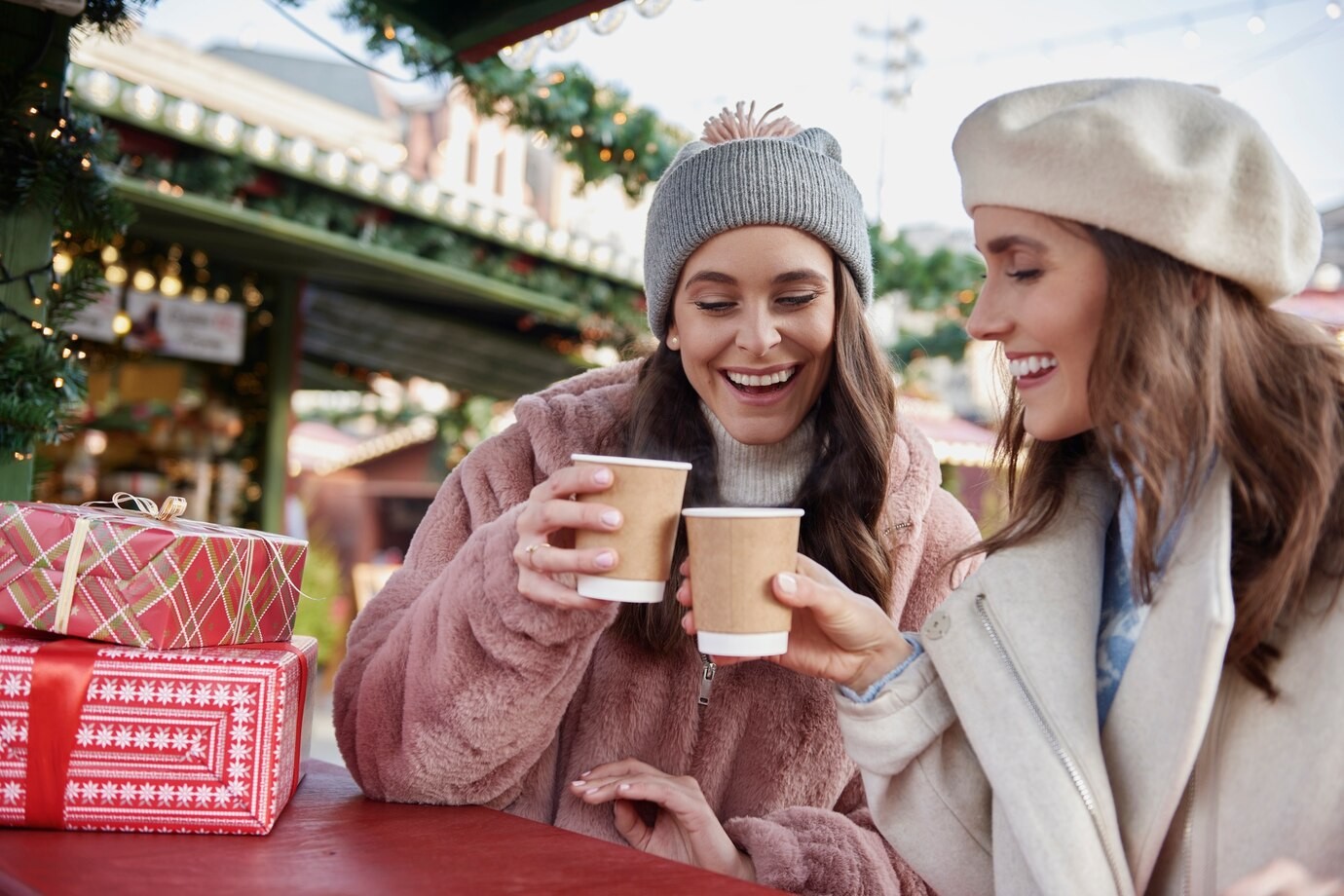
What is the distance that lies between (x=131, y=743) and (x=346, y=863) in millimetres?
348

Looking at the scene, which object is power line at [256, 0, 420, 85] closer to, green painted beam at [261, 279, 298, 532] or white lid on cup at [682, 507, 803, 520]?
white lid on cup at [682, 507, 803, 520]

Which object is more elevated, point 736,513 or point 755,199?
point 755,199

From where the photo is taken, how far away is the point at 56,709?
1468 millimetres

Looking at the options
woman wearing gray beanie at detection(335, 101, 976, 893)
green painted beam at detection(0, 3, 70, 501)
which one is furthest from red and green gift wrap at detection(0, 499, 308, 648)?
green painted beam at detection(0, 3, 70, 501)

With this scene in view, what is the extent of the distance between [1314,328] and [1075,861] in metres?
0.74

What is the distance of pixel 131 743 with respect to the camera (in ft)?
4.83

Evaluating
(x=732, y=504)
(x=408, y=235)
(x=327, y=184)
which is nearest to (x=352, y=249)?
(x=327, y=184)

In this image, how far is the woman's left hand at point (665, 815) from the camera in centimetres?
190

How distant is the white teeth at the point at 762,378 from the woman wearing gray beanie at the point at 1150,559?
71cm

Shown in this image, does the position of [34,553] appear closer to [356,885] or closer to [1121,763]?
[356,885]

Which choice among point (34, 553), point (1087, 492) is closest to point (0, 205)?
point (34, 553)

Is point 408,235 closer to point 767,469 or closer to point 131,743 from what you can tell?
point 767,469

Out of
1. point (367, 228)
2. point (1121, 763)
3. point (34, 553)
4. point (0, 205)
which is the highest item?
point (367, 228)

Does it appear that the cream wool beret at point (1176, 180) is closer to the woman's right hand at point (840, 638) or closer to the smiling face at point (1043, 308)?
the smiling face at point (1043, 308)
